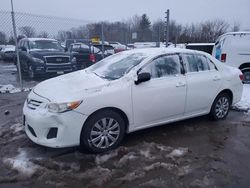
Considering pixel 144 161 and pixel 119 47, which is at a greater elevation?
pixel 119 47

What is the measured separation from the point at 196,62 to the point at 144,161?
2.41m

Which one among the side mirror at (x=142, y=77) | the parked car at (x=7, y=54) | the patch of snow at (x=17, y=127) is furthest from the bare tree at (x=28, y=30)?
the parked car at (x=7, y=54)

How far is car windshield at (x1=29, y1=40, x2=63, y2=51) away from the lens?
11.4m

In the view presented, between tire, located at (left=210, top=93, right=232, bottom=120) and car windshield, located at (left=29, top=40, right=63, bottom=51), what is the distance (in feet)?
28.3

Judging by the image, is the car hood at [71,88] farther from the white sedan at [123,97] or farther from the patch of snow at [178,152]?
the patch of snow at [178,152]

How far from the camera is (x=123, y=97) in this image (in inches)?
154

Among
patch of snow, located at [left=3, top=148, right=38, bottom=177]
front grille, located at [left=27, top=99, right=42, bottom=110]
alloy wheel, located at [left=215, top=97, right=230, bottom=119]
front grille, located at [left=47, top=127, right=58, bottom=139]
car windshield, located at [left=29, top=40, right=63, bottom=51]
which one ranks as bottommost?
patch of snow, located at [left=3, top=148, right=38, bottom=177]

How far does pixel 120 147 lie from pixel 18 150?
1682 mm

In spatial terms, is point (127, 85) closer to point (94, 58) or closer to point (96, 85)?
point (96, 85)

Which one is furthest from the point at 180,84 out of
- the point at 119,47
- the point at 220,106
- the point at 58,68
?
the point at 119,47

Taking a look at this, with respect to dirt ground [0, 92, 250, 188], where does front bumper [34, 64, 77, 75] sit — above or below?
above

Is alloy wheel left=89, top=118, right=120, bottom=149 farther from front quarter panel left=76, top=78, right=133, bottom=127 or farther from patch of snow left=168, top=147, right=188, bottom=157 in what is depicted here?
patch of snow left=168, top=147, right=188, bottom=157

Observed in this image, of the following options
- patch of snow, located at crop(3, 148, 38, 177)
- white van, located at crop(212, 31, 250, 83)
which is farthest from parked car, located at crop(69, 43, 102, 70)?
patch of snow, located at crop(3, 148, 38, 177)

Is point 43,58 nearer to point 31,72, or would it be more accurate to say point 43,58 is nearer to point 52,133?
point 31,72
